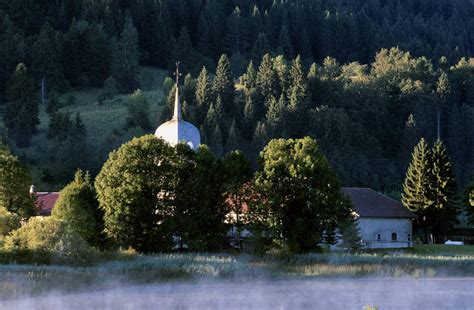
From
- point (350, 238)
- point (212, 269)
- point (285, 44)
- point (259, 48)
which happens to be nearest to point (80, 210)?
point (350, 238)

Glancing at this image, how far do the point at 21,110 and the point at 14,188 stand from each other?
6054 cm

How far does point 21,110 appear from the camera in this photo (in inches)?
4921

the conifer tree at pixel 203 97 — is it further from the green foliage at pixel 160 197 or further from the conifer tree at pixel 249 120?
the green foliage at pixel 160 197

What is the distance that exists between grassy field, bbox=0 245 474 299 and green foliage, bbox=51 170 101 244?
651 cm

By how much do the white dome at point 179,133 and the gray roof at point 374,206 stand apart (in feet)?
42.7

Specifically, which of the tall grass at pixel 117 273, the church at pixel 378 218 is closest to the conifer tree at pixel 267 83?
the church at pixel 378 218

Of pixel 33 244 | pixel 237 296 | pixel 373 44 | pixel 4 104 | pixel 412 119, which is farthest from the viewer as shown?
pixel 373 44

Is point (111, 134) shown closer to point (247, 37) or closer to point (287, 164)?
point (287, 164)

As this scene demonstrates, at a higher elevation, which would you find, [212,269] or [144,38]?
[144,38]

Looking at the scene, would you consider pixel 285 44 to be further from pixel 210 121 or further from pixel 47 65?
pixel 210 121

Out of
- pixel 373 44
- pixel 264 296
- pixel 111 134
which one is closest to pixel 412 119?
pixel 111 134

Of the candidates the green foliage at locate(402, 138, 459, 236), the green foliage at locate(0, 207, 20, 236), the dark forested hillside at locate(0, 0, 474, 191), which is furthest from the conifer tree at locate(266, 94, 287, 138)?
the green foliage at locate(0, 207, 20, 236)

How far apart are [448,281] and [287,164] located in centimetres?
1912

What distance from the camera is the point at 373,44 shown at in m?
199
